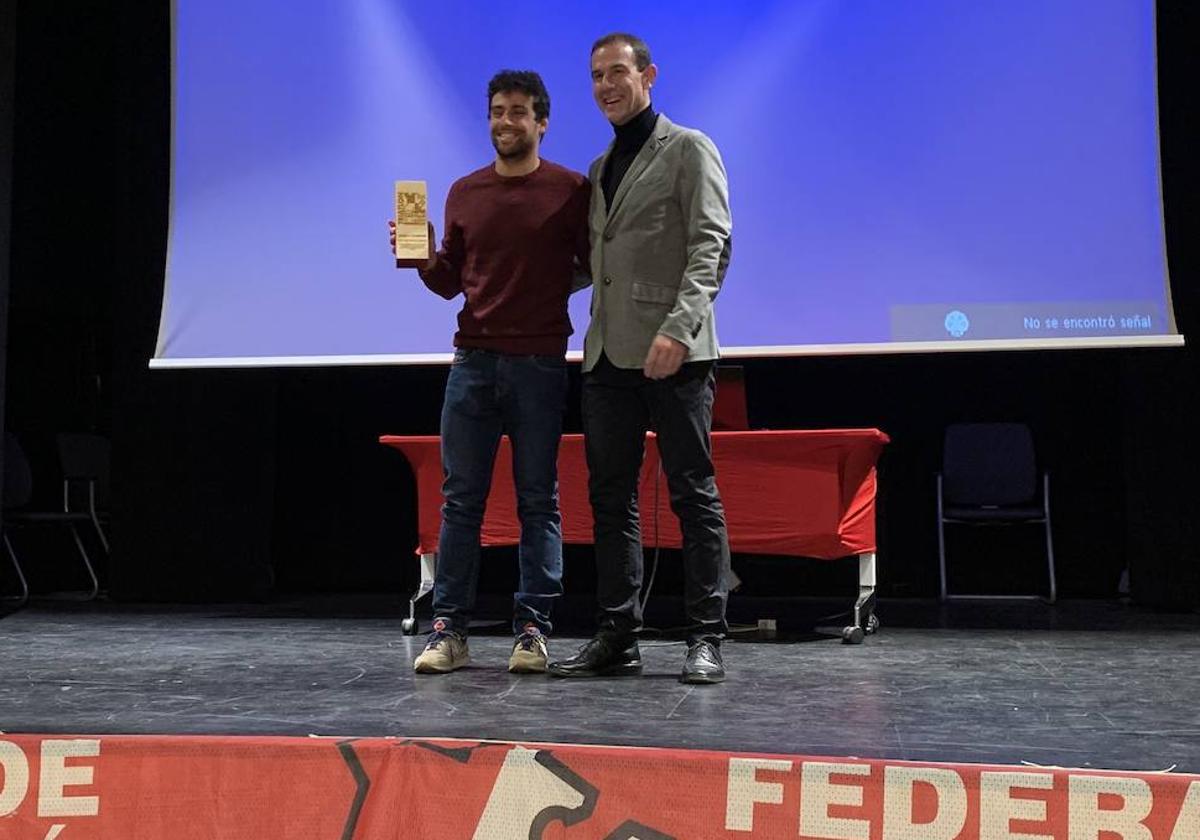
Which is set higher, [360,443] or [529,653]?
[360,443]

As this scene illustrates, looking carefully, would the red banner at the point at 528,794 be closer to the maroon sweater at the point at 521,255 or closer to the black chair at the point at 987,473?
the maroon sweater at the point at 521,255

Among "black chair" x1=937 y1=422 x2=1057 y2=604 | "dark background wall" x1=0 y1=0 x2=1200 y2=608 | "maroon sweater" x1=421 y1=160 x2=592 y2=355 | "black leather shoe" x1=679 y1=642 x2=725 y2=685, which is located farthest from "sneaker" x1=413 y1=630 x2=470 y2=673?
"black chair" x1=937 y1=422 x2=1057 y2=604

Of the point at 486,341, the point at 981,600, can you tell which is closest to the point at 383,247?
the point at 486,341

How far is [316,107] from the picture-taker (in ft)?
12.8

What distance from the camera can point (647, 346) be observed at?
2.35 metres

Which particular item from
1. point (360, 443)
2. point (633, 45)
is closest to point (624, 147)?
point (633, 45)

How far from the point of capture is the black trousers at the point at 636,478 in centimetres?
237

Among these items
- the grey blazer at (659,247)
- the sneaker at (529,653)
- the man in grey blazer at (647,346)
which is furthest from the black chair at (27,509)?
the grey blazer at (659,247)

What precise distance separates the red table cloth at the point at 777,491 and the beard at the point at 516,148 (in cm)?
99

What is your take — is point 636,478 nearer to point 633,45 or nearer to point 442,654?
point 442,654

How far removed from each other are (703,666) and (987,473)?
2.48 metres

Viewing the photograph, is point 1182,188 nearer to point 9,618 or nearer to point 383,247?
point 383,247

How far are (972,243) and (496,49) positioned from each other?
161 cm

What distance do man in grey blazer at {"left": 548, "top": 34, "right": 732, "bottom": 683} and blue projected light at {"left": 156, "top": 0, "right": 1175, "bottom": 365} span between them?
1240mm
